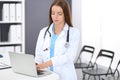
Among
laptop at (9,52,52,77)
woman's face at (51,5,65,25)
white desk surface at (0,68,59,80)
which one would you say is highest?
woman's face at (51,5,65,25)

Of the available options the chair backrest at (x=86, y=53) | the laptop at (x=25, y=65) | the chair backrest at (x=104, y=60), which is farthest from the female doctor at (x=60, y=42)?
the chair backrest at (x=86, y=53)

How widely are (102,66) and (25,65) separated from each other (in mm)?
2864

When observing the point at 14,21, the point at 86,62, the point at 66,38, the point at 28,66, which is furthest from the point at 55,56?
the point at 86,62

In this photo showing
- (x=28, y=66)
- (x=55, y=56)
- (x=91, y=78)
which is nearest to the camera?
(x=28, y=66)

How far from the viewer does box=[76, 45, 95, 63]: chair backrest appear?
4.73 metres

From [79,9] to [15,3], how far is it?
4.53 feet

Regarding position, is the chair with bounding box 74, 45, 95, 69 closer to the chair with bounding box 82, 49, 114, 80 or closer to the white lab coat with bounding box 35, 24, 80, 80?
the chair with bounding box 82, 49, 114, 80

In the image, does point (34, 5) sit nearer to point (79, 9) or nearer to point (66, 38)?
point (79, 9)

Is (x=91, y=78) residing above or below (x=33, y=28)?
below

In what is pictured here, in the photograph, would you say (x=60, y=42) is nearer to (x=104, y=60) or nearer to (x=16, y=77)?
(x=16, y=77)

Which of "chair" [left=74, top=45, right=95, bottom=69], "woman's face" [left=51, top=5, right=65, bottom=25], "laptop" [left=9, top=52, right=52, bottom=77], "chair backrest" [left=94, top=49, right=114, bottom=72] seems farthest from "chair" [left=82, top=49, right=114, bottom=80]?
"laptop" [left=9, top=52, right=52, bottom=77]

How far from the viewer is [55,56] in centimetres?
225

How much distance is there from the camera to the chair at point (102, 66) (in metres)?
3.99

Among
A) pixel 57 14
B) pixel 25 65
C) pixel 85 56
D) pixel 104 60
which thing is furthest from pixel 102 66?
pixel 25 65
